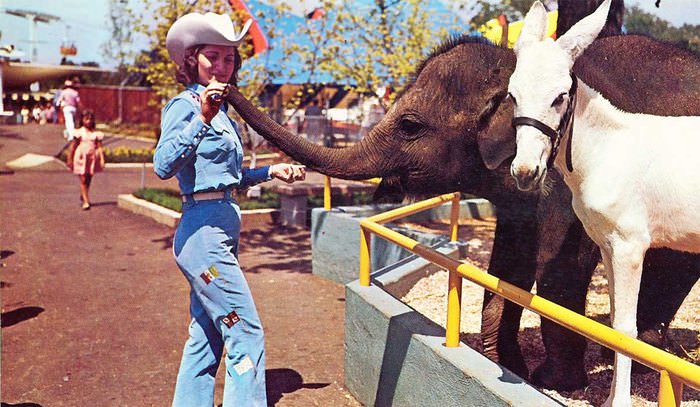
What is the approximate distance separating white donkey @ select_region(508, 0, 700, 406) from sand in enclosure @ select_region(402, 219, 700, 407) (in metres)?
1.11

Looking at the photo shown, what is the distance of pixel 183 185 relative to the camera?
3.36 m

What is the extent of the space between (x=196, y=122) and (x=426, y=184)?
4.12 ft

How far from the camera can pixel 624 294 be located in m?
2.79

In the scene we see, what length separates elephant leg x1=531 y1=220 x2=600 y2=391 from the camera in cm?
371

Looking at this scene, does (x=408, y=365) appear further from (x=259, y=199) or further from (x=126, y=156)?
(x=126, y=156)

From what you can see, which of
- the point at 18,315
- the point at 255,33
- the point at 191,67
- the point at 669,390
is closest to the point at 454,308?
the point at 669,390

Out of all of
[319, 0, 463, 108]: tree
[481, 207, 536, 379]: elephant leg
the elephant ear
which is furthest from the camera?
[319, 0, 463, 108]: tree

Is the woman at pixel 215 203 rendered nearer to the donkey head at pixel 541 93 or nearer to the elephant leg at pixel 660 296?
the donkey head at pixel 541 93

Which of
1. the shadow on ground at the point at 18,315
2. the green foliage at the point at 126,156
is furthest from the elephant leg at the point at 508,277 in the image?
the green foliage at the point at 126,156

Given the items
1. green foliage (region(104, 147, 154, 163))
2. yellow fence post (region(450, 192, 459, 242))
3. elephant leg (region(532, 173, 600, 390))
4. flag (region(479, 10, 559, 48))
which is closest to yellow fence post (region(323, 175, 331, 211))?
yellow fence post (region(450, 192, 459, 242))

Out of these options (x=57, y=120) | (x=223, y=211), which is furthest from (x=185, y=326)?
(x=57, y=120)

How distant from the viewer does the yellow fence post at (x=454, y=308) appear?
3264mm

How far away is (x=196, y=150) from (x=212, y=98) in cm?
31

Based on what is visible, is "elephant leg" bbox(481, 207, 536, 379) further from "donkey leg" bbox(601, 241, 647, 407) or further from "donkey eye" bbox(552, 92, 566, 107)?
"donkey eye" bbox(552, 92, 566, 107)
